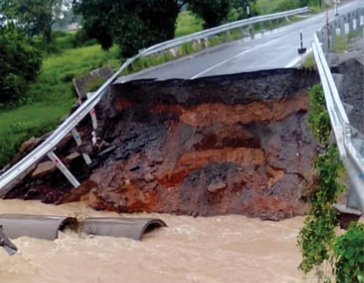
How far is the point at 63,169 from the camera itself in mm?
17406

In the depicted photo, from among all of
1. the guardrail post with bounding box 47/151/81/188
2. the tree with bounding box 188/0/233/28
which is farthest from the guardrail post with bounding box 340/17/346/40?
the tree with bounding box 188/0/233/28

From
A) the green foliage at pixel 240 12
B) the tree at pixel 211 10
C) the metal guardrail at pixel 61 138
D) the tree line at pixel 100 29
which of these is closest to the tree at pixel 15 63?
the tree line at pixel 100 29

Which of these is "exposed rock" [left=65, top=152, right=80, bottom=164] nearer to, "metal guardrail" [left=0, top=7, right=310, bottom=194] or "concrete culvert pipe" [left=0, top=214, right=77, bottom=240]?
"metal guardrail" [left=0, top=7, right=310, bottom=194]

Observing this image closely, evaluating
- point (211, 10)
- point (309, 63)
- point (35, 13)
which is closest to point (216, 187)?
point (309, 63)

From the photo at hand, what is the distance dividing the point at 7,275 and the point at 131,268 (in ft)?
6.75

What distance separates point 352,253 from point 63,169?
1238 centimetres

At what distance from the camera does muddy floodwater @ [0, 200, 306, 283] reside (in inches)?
433

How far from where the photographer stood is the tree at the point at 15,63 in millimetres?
22234

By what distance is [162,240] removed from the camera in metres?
13.4

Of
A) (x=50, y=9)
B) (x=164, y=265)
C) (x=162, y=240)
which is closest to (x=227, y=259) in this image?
(x=164, y=265)

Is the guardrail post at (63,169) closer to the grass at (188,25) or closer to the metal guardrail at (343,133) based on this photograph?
the metal guardrail at (343,133)

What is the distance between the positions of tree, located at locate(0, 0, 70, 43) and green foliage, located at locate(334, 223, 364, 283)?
61.9 feet

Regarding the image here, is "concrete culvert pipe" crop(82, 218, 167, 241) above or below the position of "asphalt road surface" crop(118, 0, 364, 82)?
below

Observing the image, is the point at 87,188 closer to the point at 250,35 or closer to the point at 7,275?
the point at 7,275
